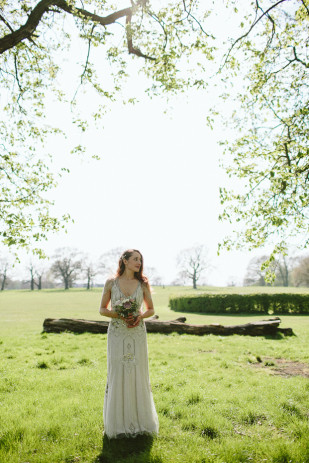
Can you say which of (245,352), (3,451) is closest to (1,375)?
(3,451)

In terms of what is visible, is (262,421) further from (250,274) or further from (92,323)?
(250,274)

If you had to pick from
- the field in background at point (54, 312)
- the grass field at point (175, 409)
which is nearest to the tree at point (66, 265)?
the field in background at point (54, 312)

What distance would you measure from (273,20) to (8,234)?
33.6 ft

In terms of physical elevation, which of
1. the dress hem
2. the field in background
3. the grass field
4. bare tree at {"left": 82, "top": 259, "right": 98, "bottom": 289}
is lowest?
the field in background

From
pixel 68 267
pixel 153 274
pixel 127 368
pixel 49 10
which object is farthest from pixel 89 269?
pixel 127 368

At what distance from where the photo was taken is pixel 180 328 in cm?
1655

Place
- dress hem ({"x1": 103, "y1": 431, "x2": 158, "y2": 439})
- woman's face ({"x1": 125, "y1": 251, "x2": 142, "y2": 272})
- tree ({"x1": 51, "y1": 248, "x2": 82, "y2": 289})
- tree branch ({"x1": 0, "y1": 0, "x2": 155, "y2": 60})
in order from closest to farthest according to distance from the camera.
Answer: dress hem ({"x1": 103, "y1": 431, "x2": 158, "y2": 439}) < woman's face ({"x1": 125, "y1": 251, "x2": 142, "y2": 272}) < tree branch ({"x1": 0, "y1": 0, "x2": 155, "y2": 60}) < tree ({"x1": 51, "y1": 248, "x2": 82, "y2": 289})

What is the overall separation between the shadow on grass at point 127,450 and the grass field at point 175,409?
14mm

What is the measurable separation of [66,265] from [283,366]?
92111 mm

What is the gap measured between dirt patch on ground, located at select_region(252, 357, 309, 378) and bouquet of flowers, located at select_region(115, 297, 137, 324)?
20.0 ft

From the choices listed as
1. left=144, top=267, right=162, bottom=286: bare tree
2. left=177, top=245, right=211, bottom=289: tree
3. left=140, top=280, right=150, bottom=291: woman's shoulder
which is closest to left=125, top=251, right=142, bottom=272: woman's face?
left=140, top=280, right=150, bottom=291: woman's shoulder

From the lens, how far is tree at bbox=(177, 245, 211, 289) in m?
102

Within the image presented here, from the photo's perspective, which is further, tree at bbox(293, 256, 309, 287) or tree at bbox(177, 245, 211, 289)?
tree at bbox(177, 245, 211, 289)

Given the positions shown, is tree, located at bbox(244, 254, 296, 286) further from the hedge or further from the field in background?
the hedge
